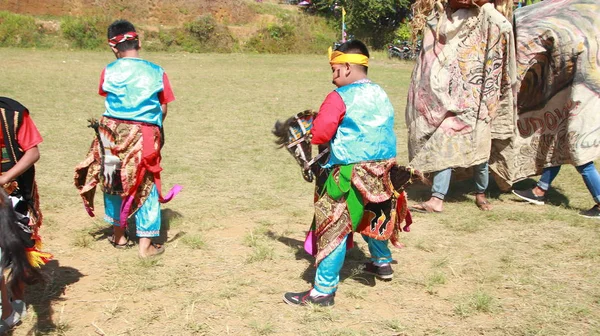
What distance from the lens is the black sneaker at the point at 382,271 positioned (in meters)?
4.18

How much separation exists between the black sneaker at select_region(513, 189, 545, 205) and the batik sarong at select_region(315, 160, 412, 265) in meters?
3.00

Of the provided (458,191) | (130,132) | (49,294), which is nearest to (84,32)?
(458,191)

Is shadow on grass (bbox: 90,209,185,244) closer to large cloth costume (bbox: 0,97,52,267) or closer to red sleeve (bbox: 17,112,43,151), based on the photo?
large cloth costume (bbox: 0,97,52,267)

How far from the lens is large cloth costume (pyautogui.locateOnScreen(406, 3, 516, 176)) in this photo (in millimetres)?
5492

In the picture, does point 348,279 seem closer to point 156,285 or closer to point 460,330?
point 460,330

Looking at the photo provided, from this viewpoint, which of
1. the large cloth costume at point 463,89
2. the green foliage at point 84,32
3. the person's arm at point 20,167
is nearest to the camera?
the person's arm at point 20,167

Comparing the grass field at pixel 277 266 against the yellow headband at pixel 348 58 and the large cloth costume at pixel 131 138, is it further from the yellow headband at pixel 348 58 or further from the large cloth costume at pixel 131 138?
the yellow headband at pixel 348 58

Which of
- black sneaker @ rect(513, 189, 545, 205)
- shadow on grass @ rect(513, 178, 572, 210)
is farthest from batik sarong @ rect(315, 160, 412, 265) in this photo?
shadow on grass @ rect(513, 178, 572, 210)

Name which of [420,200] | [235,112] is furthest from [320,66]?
[420,200]

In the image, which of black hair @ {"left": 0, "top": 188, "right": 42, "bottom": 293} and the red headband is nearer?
black hair @ {"left": 0, "top": 188, "right": 42, "bottom": 293}

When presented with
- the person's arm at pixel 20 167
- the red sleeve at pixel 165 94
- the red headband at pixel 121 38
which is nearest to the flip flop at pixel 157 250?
the red sleeve at pixel 165 94

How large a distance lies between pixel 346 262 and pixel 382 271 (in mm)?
471

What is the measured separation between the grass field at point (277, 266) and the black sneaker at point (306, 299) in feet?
0.16

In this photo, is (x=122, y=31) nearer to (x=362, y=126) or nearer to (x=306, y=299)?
(x=362, y=126)
